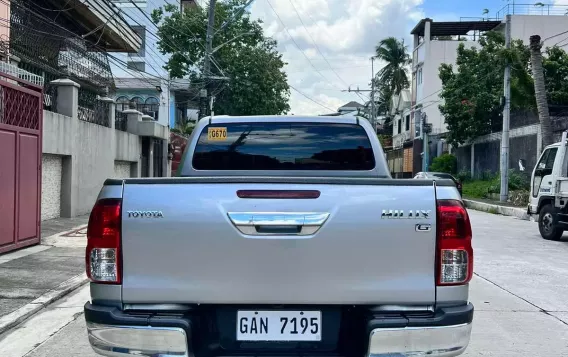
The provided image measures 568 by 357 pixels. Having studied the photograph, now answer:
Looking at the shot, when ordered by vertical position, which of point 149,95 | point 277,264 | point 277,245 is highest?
point 149,95

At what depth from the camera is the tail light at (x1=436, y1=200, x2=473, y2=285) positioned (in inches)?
135

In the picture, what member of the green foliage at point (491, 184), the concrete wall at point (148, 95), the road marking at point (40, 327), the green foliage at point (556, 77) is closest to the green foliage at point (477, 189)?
the green foliage at point (491, 184)

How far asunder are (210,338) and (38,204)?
29.8 ft

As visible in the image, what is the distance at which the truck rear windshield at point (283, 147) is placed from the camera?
5.46 metres

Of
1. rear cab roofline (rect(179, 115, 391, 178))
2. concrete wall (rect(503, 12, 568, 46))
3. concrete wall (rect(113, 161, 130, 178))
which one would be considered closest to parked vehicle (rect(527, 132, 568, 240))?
rear cab roofline (rect(179, 115, 391, 178))

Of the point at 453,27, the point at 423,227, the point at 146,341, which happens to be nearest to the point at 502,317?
the point at 423,227

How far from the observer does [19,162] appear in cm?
1082

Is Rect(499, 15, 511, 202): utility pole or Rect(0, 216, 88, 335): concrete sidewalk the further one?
Rect(499, 15, 511, 202): utility pole

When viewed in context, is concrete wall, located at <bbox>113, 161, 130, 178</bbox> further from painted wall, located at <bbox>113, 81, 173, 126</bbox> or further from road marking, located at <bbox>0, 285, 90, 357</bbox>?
painted wall, located at <bbox>113, 81, 173, 126</bbox>

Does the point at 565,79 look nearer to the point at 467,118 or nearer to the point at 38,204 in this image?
the point at 467,118

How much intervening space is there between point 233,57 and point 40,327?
3156 cm

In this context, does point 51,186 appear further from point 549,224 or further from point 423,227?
point 423,227

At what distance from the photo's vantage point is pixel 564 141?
548 inches

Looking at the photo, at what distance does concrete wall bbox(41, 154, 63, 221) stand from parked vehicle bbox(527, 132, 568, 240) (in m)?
11.9
